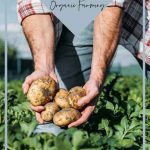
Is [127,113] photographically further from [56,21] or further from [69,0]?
[69,0]

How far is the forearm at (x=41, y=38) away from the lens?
9.39 feet

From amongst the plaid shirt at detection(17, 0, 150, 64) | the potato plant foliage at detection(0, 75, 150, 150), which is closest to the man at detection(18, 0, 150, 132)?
Answer: the plaid shirt at detection(17, 0, 150, 64)

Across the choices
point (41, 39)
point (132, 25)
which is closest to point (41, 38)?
point (41, 39)

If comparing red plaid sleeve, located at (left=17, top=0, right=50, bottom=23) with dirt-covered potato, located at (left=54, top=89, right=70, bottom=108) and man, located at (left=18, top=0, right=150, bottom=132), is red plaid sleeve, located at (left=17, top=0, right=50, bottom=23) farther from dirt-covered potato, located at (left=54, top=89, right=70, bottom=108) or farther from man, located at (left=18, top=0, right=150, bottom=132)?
dirt-covered potato, located at (left=54, top=89, right=70, bottom=108)

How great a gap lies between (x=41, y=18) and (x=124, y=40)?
2.20ft

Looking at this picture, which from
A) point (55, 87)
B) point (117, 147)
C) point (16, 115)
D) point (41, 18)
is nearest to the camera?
point (117, 147)

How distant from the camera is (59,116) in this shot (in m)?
2.58

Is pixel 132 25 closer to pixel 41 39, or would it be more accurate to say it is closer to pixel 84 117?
pixel 41 39

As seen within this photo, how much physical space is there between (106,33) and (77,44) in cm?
41

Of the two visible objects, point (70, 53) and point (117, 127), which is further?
point (70, 53)

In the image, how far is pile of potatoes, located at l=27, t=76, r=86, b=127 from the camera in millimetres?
2604

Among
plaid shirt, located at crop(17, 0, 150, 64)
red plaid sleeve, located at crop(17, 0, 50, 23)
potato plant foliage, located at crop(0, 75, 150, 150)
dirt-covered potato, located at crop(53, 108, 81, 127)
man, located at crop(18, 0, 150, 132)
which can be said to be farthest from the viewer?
plaid shirt, located at crop(17, 0, 150, 64)

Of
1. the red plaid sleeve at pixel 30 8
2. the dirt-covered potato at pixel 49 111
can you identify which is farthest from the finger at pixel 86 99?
the red plaid sleeve at pixel 30 8

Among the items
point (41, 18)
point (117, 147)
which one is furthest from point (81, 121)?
point (41, 18)
